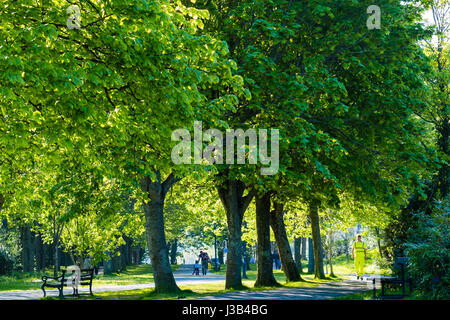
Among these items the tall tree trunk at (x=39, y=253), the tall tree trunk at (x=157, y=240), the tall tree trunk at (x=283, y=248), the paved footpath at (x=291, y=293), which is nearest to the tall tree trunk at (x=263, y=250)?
the paved footpath at (x=291, y=293)

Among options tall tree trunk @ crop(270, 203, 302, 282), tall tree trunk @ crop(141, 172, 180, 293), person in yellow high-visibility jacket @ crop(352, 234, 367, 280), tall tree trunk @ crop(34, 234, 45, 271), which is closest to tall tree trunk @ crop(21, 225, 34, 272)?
tall tree trunk @ crop(34, 234, 45, 271)

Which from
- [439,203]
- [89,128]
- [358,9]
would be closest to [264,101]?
[358,9]

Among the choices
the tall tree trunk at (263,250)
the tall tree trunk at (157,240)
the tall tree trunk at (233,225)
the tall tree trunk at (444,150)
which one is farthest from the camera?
the tall tree trunk at (263,250)

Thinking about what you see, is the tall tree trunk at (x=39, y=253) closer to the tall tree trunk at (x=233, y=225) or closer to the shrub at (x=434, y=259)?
the tall tree trunk at (x=233, y=225)

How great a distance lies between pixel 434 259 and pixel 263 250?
10074 millimetres

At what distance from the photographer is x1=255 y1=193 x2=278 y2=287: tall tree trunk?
21656 mm

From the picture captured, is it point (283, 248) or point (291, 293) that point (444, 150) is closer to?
point (291, 293)

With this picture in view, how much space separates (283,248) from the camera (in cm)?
2564

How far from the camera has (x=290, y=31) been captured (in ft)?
48.3

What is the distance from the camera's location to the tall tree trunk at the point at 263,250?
71.1 ft

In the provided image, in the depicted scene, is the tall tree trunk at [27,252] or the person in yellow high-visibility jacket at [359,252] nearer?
the person in yellow high-visibility jacket at [359,252]

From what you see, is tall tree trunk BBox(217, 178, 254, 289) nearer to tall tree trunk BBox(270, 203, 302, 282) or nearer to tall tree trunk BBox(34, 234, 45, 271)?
tall tree trunk BBox(270, 203, 302, 282)

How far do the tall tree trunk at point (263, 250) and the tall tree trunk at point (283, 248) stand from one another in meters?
3.31
